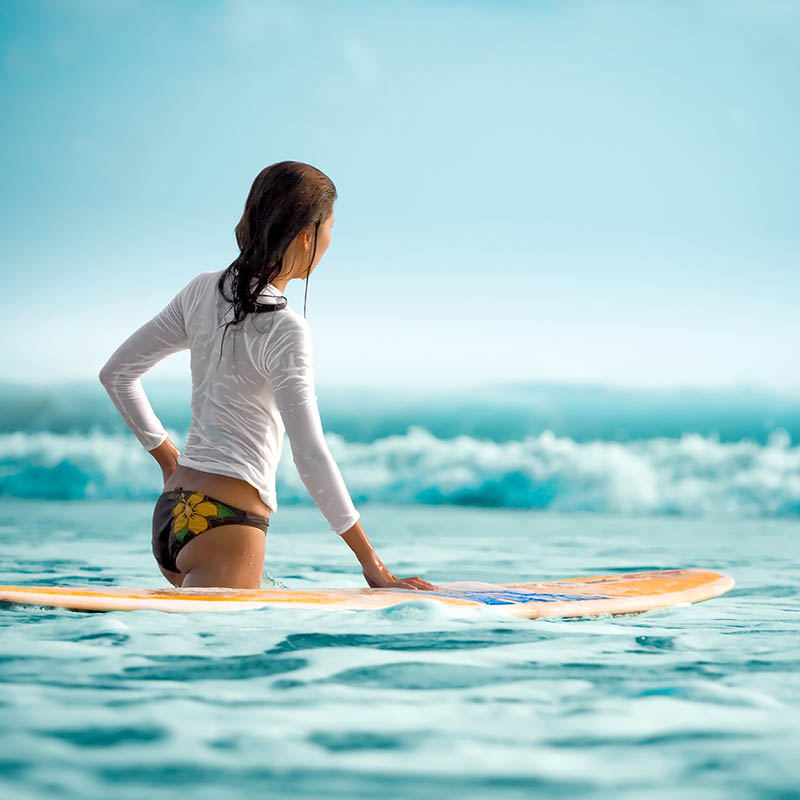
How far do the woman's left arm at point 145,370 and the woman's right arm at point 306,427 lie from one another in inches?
14.3

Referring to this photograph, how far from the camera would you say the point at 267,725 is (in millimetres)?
1310

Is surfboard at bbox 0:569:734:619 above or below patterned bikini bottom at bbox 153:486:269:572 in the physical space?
below

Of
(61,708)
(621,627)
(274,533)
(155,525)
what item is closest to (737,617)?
(621,627)

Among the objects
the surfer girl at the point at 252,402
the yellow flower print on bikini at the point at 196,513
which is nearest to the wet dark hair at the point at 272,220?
the surfer girl at the point at 252,402

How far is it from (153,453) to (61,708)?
4.07 feet

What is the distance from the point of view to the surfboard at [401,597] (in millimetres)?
2133

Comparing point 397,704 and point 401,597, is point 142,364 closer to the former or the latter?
point 401,597

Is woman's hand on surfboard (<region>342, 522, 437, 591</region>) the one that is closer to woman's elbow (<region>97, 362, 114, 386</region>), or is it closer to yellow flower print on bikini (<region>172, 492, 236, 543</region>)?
yellow flower print on bikini (<region>172, 492, 236, 543</region>)

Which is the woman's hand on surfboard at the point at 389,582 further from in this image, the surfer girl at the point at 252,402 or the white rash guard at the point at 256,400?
the white rash guard at the point at 256,400

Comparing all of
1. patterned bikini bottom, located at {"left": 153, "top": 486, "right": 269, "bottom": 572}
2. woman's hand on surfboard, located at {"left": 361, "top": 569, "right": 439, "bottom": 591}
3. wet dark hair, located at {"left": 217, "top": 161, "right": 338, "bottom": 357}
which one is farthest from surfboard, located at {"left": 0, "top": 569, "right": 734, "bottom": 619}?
wet dark hair, located at {"left": 217, "top": 161, "right": 338, "bottom": 357}

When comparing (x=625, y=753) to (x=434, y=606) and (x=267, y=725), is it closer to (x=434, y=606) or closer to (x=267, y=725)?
(x=267, y=725)

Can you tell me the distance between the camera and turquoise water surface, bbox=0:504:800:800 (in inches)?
44.4

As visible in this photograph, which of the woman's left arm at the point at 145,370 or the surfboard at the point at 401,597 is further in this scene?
the woman's left arm at the point at 145,370

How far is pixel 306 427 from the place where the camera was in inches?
82.7
